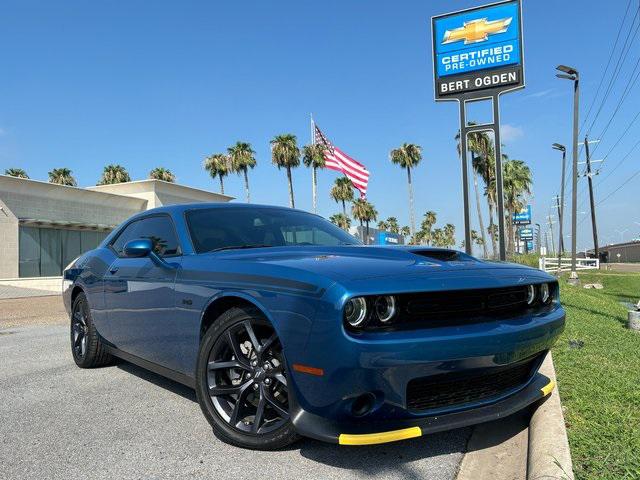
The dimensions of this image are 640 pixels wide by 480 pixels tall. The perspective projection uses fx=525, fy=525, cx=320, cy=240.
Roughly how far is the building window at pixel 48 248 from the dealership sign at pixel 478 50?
21.0 m

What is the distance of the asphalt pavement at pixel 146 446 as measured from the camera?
2.62 meters

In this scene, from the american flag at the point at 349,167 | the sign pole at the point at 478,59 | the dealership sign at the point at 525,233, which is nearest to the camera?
the sign pole at the point at 478,59

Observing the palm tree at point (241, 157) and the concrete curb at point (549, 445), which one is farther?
the palm tree at point (241, 157)

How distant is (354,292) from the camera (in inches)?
91.7

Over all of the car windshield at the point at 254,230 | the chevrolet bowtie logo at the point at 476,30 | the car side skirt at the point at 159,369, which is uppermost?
the chevrolet bowtie logo at the point at 476,30

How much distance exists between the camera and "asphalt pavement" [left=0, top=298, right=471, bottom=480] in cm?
262

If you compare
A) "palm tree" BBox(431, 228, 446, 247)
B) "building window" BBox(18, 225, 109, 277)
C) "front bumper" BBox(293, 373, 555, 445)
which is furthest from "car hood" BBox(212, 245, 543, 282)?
"palm tree" BBox(431, 228, 446, 247)

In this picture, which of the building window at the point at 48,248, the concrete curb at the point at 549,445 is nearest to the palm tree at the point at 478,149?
the building window at the point at 48,248

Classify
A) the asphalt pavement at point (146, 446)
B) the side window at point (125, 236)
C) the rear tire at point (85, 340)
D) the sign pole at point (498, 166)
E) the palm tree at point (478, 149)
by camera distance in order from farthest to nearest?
the palm tree at point (478, 149)
the sign pole at point (498, 166)
the rear tire at point (85, 340)
the side window at point (125, 236)
the asphalt pavement at point (146, 446)

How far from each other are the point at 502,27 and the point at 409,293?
12.5 metres

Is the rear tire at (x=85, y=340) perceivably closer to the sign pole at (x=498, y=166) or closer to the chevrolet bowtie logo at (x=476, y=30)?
the sign pole at (x=498, y=166)

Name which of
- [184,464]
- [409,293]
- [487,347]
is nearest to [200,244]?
[184,464]

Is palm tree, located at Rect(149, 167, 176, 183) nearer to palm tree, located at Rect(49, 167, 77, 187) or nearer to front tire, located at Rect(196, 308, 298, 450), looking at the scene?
palm tree, located at Rect(49, 167, 77, 187)

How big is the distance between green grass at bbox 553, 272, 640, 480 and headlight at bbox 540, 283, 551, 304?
69 centimetres
